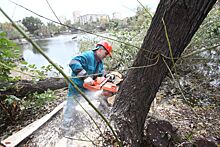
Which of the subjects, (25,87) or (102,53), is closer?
(102,53)

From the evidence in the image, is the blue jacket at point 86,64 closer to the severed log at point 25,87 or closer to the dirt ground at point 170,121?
the dirt ground at point 170,121

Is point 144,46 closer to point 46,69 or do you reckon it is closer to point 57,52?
point 46,69

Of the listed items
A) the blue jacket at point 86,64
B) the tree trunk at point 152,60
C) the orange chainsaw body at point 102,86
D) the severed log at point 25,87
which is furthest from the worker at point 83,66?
the severed log at point 25,87

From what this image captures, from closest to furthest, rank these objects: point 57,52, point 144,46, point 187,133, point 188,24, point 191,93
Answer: point 188,24 < point 144,46 < point 187,133 < point 191,93 < point 57,52

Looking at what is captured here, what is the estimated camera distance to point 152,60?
5.04 ft

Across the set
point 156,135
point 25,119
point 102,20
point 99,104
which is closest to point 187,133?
point 156,135

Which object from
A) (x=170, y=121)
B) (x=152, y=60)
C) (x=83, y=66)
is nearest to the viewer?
(x=152, y=60)

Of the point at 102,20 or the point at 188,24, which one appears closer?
the point at 188,24

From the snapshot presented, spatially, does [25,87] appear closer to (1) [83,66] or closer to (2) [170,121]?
(1) [83,66]

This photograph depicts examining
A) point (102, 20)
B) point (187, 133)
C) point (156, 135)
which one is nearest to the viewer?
point (156, 135)

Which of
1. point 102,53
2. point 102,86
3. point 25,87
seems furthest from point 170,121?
point 25,87

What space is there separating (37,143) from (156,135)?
1.65 m

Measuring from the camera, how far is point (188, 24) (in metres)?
1.33

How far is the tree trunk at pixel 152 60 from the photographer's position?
1.29 m
